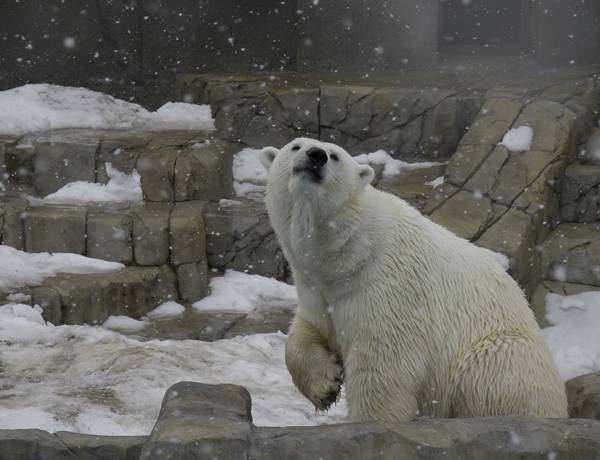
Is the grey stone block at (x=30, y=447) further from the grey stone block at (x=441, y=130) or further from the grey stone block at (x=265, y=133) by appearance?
the grey stone block at (x=441, y=130)

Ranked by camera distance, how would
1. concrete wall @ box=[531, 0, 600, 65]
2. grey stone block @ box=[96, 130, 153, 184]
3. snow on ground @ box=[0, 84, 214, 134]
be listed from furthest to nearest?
1. concrete wall @ box=[531, 0, 600, 65]
2. snow on ground @ box=[0, 84, 214, 134]
3. grey stone block @ box=[96, 130, 153, 184]

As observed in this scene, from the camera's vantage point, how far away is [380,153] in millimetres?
8039

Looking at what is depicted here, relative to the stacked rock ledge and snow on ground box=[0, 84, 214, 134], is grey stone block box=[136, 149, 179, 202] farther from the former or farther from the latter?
the stacked rock ledge

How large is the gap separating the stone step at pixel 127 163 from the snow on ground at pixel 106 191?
64mm

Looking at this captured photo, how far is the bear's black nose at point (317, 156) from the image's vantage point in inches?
107

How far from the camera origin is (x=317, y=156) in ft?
9.02

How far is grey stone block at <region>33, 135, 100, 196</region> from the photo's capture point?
7.19 metres

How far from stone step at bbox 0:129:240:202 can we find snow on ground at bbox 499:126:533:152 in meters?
2.82

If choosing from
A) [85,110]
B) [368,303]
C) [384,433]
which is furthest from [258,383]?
[85,110]

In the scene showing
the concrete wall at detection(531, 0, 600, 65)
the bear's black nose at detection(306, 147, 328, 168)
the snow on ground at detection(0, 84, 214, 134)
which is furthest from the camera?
the concrete wall at detection(531, 0, 600, 65)

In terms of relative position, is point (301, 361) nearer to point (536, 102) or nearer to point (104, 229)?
point (104, 229)

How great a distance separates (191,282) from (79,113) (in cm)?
319

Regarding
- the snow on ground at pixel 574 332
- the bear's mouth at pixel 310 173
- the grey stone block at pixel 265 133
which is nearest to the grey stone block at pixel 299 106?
the grey stone block at pixel 265 133

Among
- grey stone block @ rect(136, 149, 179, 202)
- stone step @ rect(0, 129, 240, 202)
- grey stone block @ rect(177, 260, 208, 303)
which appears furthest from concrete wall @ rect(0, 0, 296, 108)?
grey stone block @ rect(177, 260, 208, 303)
